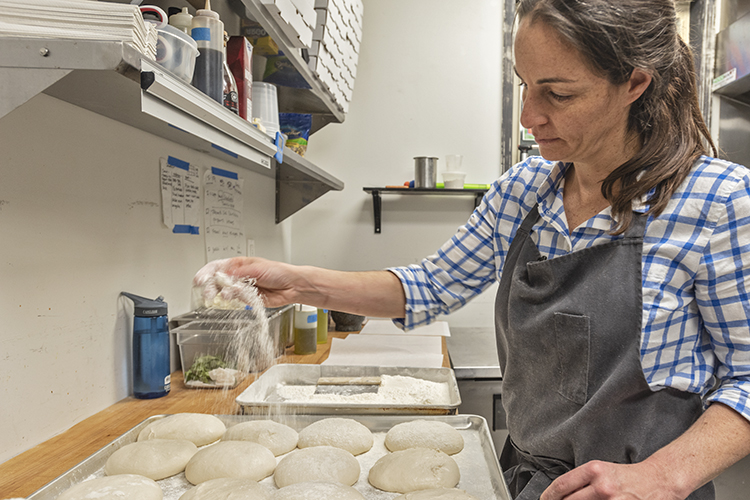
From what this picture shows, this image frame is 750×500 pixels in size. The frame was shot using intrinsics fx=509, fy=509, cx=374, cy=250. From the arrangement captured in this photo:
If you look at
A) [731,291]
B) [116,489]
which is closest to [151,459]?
[116,489]

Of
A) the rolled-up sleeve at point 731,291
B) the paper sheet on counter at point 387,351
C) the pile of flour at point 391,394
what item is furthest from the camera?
the paper sheet on counter at point 387,351

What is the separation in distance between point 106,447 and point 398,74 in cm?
253

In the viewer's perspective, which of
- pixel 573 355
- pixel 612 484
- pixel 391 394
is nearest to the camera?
pixel 612 484

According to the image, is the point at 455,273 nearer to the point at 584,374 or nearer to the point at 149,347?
the point at 584,374

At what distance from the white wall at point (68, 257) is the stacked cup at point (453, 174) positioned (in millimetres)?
1671

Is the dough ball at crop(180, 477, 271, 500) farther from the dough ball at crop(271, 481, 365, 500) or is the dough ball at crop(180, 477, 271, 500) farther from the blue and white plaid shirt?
the blue and white plaid shirt

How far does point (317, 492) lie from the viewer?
936mm

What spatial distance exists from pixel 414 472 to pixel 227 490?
363 millimetres

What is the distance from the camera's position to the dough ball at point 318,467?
103cm

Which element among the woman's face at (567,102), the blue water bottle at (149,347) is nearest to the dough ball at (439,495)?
the woman's face at (567,102)

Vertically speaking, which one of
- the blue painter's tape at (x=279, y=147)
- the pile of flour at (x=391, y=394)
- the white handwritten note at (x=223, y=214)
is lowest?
the pile of flour at (x=391, y=394)

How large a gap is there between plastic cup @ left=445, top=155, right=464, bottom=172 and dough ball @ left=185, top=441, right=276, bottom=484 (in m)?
2.12

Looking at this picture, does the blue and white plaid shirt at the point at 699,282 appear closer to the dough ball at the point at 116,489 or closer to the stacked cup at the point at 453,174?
the dough ball at the point at 116,489

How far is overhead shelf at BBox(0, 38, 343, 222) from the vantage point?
0.70 meters
